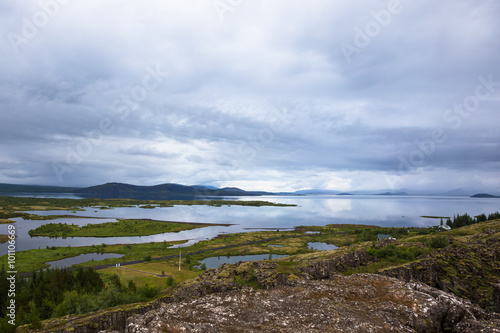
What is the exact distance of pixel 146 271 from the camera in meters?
55.6

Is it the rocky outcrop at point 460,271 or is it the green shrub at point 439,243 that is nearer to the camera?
the rocky outcrop at point 460,271

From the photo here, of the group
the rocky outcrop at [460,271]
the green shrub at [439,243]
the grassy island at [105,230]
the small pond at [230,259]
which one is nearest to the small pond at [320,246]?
the small pond at [230,259]

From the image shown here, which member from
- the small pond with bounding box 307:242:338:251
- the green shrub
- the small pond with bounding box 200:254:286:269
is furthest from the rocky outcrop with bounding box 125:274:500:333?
the small pond with bounding box 307:242:338:251

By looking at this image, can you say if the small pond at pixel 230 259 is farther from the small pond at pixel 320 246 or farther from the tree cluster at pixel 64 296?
the tree cluster at pixel 64 296

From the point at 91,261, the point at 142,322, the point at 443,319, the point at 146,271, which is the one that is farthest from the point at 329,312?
the point at 91,261

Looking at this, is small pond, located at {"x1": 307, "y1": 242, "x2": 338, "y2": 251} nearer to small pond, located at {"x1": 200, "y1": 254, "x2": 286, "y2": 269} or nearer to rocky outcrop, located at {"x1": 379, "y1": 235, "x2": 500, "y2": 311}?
small pond, located at {"x1": 200, "y1": 254, "x2": 286, "y2": 269}

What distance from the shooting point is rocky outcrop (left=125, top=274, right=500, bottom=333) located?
40.5ft

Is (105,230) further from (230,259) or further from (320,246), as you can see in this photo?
(320,246)

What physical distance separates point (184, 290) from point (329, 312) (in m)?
14.1

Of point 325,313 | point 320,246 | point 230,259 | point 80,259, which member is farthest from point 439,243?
point 80,259

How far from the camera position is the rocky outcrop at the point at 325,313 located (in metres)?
12.4

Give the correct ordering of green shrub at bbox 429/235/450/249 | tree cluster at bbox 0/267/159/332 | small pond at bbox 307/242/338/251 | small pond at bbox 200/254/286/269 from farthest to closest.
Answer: small pond at bbox 307/242/338/251
small pond at bbox 200/254/286/269
green shrub at bbox 429/235/450/249
tree cluster at bbox 0/267/159/332

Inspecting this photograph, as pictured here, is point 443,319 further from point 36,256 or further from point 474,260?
point 36,256

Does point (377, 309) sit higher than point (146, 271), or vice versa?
point (377, 309)
